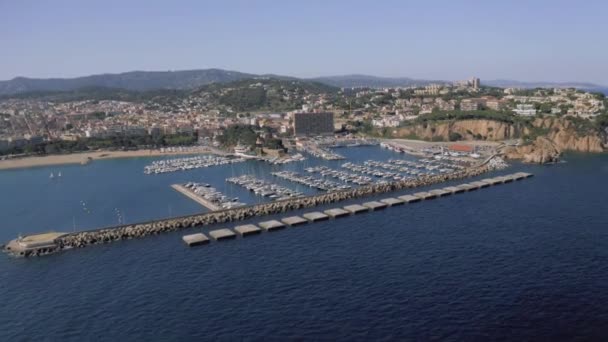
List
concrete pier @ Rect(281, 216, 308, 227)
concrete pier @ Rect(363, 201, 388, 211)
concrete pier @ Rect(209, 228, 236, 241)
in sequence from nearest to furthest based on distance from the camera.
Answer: concrete pier @ Rect(209, 228, 236, 241), concrete pier @ Rect(281, 216, 308, 227), concrete pier @ Rect(363, 201, 388, 211)

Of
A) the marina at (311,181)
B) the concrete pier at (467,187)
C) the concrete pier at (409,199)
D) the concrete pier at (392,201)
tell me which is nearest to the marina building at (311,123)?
the marina at (311,181)

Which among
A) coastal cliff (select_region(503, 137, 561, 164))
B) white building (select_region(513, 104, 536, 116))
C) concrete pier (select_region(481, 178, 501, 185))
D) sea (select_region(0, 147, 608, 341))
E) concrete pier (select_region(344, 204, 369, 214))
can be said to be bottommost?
sea (select_region(0, 147, 608, 341))

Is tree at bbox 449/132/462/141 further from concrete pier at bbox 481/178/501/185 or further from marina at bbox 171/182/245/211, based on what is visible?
marina at bbox 171/182/245/211

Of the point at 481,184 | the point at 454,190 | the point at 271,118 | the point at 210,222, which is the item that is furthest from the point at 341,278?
the point at 271,118

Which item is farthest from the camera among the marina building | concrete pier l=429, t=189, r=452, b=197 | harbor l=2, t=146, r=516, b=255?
the marina building

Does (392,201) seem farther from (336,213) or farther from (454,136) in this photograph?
(454,136)

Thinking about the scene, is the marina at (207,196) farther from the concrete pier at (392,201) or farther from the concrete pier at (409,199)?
the concrete pier at (409,199)

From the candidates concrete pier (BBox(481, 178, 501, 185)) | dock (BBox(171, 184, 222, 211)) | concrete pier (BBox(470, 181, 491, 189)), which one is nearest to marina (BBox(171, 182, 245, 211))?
dock (BBox(171, 184, 222, 211))

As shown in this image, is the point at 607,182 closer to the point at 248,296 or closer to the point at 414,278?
the point at 414,278

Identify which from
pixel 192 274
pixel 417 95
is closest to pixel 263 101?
pixel 417 95
